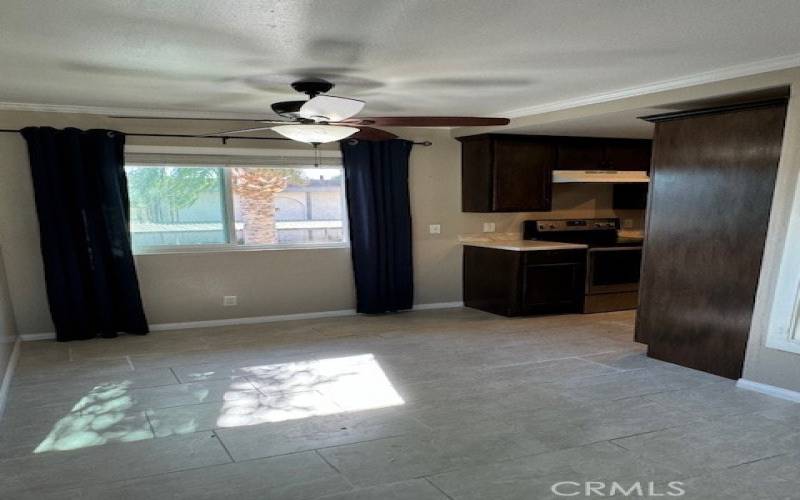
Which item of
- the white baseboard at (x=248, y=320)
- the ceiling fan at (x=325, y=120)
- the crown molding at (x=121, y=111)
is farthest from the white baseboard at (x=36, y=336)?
the ceiling fan at (x=325, y=120)

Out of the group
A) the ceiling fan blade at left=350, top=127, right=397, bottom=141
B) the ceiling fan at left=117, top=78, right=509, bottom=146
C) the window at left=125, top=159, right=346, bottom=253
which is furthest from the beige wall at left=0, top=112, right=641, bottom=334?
the ceiling fan at left=117, top=78, right=509, bottom=146

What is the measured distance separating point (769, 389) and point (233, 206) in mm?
4711

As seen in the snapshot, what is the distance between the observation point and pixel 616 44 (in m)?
2.73

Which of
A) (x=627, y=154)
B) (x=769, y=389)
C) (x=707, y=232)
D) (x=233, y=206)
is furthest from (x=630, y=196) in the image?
(x=233, y=206)

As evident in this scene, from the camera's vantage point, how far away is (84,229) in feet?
15.3

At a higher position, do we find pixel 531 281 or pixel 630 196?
pixel 630 196

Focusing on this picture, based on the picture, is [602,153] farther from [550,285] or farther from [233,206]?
[233,206]

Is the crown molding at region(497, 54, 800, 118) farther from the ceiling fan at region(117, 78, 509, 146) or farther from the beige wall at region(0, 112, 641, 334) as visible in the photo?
the beige wall at region(0, 112, 641, 334)

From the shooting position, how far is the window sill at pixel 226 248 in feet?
16.6

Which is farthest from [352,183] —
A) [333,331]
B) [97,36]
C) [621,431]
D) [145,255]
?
[621,431]

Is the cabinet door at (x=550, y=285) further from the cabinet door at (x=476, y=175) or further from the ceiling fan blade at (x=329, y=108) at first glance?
the ceiling fan blade at (x=329, y=108)

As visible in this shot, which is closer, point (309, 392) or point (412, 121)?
point (412, 121)

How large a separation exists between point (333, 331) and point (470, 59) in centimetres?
300

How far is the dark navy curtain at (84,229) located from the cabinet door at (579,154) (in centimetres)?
450
